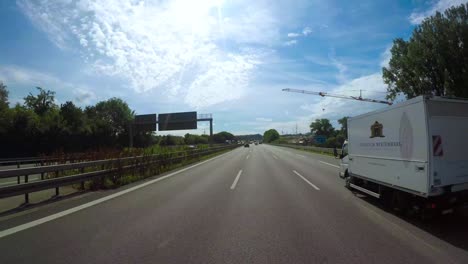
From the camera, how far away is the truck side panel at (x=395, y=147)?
5.84 m

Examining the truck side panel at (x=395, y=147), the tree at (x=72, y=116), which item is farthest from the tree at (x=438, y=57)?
the tree at (x=72, y=116)

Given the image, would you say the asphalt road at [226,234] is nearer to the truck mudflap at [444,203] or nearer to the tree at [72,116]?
the truck mudflap at [444,203]

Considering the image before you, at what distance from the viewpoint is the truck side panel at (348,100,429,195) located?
5.84 metres

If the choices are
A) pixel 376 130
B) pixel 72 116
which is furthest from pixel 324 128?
pixel 376 130

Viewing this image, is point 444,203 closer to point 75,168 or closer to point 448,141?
point 448,141

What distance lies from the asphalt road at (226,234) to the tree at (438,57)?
28.0m

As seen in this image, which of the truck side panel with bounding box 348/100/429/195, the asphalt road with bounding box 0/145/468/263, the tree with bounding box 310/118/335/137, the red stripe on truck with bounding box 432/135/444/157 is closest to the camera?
the asphalt road with bounding box 0/145/468/263

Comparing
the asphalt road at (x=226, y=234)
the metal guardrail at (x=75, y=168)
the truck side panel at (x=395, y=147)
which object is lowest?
the asphalt road at (x=226, y=234)

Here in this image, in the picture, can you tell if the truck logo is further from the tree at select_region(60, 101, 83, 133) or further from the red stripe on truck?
the tree at select_region(60, 101, 83, 133)

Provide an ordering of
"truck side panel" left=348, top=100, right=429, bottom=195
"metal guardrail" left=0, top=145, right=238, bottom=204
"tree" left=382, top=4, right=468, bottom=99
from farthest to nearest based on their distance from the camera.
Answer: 1. "tree" left=382, top=4, right=468, bottom=99
2. "metal guardrail" left=0, top=145, right=238, bottom=204
3. "truck side panel" left=348, top=100, right=429, bottom=195

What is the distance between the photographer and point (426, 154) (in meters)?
5.65

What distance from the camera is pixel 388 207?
25.0 ft

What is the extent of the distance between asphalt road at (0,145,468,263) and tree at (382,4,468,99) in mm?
27989

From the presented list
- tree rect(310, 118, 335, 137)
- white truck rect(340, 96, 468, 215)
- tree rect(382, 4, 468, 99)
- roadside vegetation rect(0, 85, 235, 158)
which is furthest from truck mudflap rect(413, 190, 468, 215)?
tree rect(310, 118, 335, 137)
